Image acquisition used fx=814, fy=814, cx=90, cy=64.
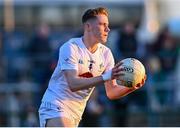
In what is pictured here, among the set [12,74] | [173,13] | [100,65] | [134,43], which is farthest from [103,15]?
[173,13]

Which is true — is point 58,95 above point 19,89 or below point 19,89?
above

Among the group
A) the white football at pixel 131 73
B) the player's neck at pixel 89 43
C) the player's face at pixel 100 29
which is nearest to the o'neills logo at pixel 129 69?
the white football at pixel 131 73

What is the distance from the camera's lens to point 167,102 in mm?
18281

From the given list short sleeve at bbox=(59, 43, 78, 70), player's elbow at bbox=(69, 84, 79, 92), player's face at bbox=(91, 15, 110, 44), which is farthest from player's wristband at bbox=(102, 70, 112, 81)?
player's face at bbox=(91, 15, 110, 44)

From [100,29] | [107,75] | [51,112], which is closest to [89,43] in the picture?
[100,29]

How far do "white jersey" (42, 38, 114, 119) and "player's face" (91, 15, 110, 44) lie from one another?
0.22 metres

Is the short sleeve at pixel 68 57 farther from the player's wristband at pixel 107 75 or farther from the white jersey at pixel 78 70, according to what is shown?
the player's wristband at pixel 107 75

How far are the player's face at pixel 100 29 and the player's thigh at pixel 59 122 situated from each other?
1053 mm

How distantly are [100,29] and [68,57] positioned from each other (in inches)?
20.6

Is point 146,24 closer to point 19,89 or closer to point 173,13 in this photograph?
point 173,13

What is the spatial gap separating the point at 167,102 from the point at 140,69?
863 centimetres

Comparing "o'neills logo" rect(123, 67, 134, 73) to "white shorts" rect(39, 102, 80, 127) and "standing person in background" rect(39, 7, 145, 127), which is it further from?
"white shorts" rect(39, 102, 80, 127)

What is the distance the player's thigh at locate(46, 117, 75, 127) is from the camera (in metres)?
9.90

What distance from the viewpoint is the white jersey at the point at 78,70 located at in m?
9.94
